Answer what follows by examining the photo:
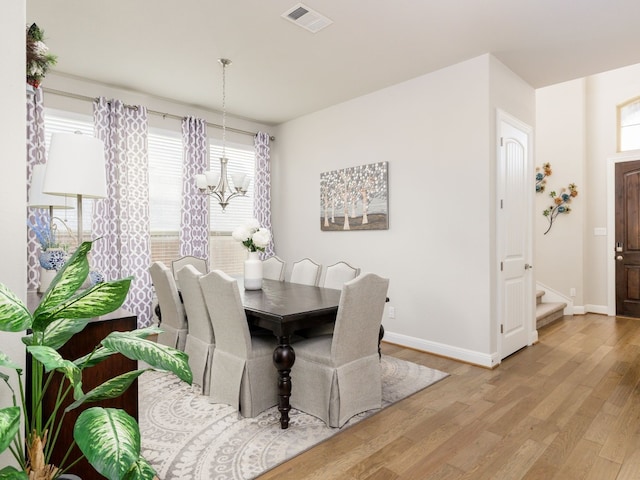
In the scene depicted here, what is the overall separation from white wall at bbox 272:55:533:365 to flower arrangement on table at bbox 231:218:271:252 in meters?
1.66

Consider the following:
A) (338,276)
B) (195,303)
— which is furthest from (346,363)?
(195,303)

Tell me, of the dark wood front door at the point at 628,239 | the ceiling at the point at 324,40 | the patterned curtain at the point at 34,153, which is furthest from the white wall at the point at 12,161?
the dark wood front door at the point at 628,239

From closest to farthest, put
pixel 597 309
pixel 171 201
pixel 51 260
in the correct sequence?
pixel 51 260
pixel 171 201
pixel 597 309

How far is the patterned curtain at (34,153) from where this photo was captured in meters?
3.60

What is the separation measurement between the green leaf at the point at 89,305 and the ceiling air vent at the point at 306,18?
103 inches

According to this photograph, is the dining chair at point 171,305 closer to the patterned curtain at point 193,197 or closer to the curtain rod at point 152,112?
the patterned curtain at point 193,197

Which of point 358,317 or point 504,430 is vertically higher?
point 358,317

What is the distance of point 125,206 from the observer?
4.35m

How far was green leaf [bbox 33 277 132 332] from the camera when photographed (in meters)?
0.90

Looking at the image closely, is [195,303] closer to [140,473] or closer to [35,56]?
[35,56]

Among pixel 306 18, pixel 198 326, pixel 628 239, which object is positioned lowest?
pixel 198 326

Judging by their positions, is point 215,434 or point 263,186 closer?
point 215,434

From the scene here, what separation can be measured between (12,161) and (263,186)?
15.3 ft

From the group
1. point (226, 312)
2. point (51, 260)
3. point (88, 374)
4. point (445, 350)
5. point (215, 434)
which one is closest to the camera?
point (88, 374)
